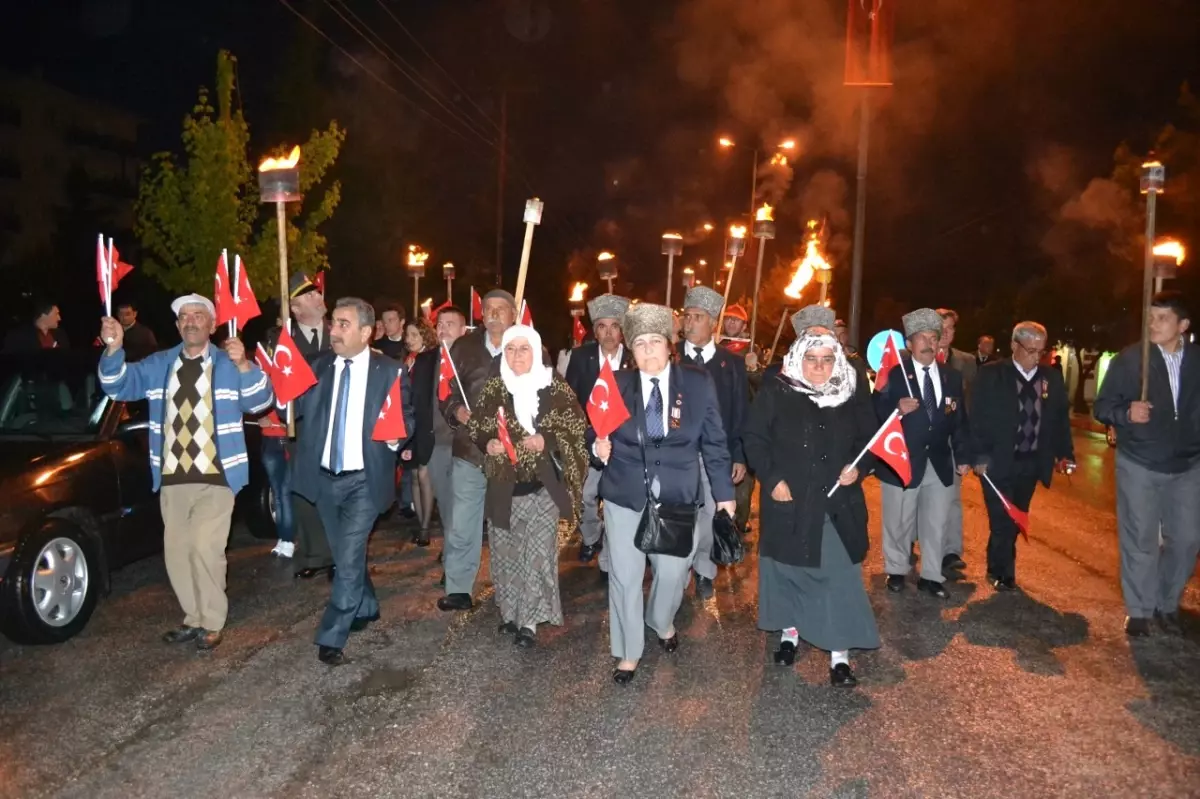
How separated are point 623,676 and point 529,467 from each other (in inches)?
54.1

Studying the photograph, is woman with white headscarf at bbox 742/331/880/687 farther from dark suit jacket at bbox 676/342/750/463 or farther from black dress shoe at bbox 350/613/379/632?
black dress shoe at bbox 350/613/379/632

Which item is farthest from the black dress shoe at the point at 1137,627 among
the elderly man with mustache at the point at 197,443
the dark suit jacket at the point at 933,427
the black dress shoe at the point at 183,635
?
the black dress shoe at the point at 183,635

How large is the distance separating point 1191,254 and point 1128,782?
1853 centimetres

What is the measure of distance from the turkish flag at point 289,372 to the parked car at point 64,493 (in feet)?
4.74

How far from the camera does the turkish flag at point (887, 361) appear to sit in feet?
24.4

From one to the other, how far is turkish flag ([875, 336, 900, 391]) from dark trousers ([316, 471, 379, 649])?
3.88 metres

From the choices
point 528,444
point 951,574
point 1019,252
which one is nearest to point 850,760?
point 528,444

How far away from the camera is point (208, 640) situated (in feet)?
19.9

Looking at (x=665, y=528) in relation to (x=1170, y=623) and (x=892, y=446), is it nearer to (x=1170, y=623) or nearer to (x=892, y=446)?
(x=892, y=446)

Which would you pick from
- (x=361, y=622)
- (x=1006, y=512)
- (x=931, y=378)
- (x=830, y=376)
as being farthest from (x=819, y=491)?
(x=361, y=622)

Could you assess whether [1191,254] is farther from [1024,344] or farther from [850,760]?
[850,760]

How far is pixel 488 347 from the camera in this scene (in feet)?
24.5

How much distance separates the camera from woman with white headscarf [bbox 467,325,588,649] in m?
6.12

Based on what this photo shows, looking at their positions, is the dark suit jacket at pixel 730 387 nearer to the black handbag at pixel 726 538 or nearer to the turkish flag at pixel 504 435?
the black handbag at pixel 726 538
